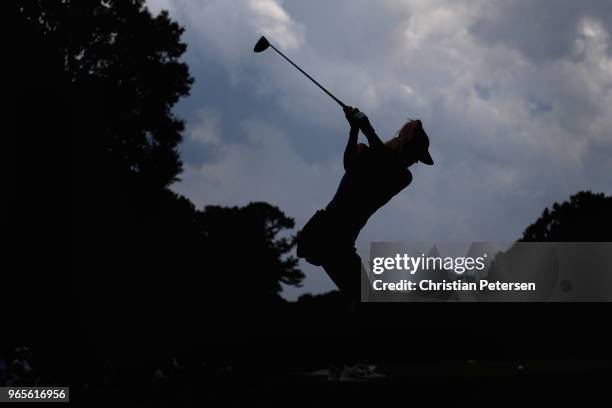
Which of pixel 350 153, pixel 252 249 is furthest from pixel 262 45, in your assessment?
pixel 252 249

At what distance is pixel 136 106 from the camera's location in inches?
1325

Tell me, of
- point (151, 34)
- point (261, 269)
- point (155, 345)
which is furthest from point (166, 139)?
point (261, 269)

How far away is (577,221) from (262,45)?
2642 inches

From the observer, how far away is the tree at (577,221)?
227 feet

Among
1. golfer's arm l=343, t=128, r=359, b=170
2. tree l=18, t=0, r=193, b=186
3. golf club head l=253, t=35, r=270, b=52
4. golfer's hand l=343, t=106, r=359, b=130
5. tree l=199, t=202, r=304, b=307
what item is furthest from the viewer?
tree l=199, t=202, r=304, b=307

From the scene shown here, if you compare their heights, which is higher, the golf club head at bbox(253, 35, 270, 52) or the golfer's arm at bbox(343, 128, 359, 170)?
the golf club head at bbox(253, 35, 270, 52)

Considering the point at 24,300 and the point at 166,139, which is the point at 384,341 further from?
the point at 24,300

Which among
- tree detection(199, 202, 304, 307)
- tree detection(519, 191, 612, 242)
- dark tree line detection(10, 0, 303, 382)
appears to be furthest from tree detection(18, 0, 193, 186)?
tree detection(519, 191, 612, 242)

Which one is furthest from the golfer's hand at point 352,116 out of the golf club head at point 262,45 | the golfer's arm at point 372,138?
the golf club head at point 262,45

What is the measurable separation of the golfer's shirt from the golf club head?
3192 mm

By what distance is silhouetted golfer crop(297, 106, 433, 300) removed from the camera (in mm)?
9719

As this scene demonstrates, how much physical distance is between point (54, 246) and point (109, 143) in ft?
24.6

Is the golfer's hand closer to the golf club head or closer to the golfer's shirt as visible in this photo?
the golfer's shirt

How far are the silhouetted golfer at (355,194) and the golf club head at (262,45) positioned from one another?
10.2ft
